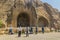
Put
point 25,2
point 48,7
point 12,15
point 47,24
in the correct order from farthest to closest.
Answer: point 48,7 → point 47,24 → point 25,2 → point 12,15

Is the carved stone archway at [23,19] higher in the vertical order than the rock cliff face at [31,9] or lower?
lower

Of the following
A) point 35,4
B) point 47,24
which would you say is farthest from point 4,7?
point 47,24

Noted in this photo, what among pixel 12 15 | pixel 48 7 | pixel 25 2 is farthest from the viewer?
pixel 48 7

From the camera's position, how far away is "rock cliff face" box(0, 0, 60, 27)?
42.3m

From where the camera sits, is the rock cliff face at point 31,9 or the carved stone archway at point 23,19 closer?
the rock cliff face at point 31,9

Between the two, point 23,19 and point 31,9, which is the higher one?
point 31,9

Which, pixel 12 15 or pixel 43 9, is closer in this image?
pixel 12 15

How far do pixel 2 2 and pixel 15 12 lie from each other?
12.9 feet

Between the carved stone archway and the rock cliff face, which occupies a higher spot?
the rock cliff face

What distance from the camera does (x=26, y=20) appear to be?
47.2m

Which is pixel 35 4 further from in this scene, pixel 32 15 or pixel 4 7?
pixel 4 7

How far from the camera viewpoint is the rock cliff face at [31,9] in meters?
42.3

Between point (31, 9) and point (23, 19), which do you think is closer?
point (31, 9)

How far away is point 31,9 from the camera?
4475cm
